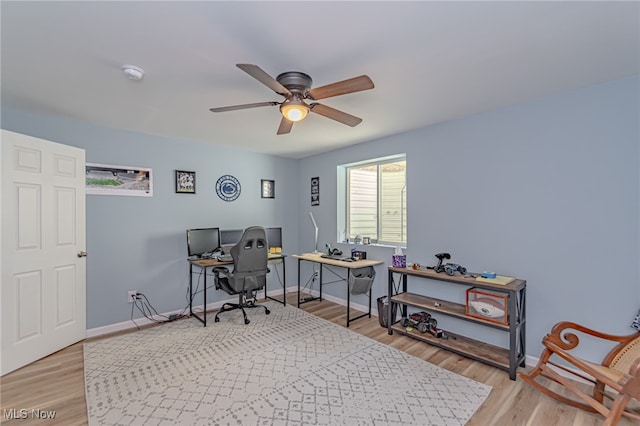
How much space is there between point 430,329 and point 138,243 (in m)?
3.50

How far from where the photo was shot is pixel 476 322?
263cm

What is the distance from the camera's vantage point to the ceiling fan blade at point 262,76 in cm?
156

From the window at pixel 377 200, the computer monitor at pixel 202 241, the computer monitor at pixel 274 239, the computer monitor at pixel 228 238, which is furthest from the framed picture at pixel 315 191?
the computer monitor at pixel 202 241

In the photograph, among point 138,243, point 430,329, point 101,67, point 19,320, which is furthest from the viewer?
point 138,243

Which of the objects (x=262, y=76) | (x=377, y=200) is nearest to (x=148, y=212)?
(x=262, y=76)

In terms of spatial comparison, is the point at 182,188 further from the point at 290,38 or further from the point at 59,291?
the point at 290,38

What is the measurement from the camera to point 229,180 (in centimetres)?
438

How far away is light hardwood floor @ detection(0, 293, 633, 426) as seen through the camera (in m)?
1.90

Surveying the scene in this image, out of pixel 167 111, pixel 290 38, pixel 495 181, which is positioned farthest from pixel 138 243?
pixel 495 181

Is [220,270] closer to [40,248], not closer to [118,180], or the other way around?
[118,180]

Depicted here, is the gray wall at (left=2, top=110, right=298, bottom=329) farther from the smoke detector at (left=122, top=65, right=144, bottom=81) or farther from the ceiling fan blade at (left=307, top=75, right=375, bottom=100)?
the ceiling fan blade at (left=307, top=75, right=375, bottom=100)

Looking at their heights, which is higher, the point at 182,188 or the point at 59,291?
the point at 182,188

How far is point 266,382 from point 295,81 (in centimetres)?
227

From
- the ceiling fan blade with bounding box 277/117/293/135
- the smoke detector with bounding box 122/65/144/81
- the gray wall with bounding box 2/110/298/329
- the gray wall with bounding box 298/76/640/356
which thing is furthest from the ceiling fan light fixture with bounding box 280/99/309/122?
the gray wall with bounding box 2/110/298/329
